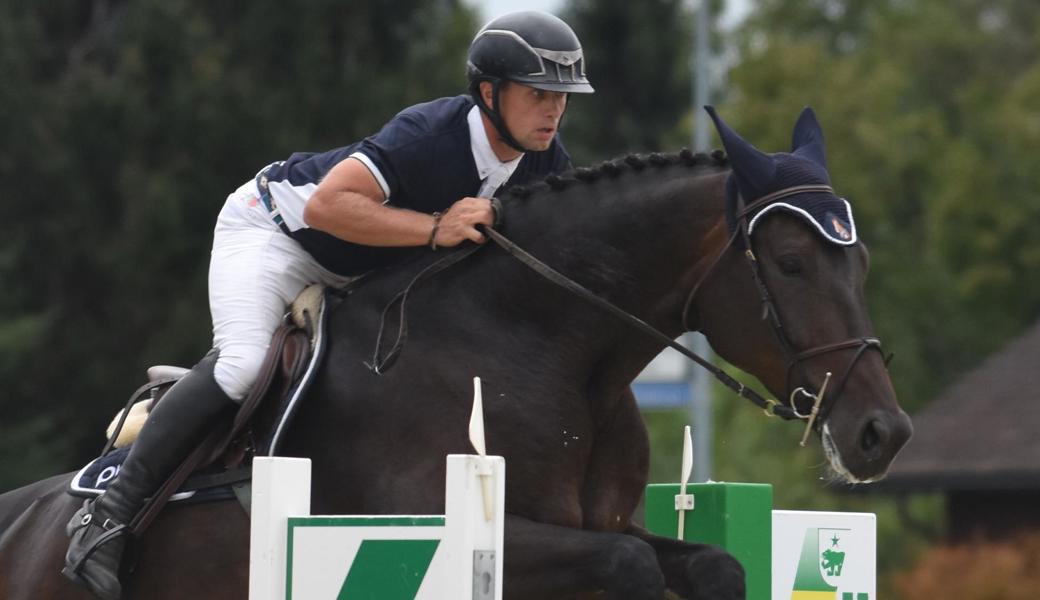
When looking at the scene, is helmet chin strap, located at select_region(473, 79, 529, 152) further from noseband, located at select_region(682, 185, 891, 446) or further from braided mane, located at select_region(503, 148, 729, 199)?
noseband, located at select_region(682, 185, 891, 446)

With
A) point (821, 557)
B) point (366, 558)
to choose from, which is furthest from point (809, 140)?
point (366, 558)

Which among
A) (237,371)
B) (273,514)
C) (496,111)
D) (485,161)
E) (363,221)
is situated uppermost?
(496,111)

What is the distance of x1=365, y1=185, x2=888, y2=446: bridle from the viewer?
4.71m

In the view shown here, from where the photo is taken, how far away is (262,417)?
523 centimetres

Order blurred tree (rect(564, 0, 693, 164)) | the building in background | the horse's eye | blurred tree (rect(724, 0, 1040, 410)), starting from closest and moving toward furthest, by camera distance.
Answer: the horse's eye, the building in background, blurred tree (rect(724, 0, 1040, 410)), blurred tree (rect(564, 0, 693, 164))

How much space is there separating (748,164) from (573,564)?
1.25m

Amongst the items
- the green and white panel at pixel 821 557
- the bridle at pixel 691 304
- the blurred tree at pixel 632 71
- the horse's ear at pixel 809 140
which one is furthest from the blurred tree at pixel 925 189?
the bridle at pixel 691 304

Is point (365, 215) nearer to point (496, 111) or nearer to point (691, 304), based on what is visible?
point (496, 111)

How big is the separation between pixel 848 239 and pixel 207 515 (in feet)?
6.88

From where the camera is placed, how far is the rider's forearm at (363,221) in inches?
202

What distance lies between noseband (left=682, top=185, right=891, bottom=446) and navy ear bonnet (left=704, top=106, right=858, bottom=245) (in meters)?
0.02

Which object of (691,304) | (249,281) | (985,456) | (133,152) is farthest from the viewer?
(133,152)

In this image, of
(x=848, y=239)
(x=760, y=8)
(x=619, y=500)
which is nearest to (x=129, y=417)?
(x=619, y=500)

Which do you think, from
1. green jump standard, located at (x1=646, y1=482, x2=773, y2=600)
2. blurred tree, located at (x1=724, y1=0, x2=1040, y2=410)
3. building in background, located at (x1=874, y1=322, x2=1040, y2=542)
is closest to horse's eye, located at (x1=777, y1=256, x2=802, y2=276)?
green jump standard, located at (x1=646, y1=482, x2=773, y2=600)
